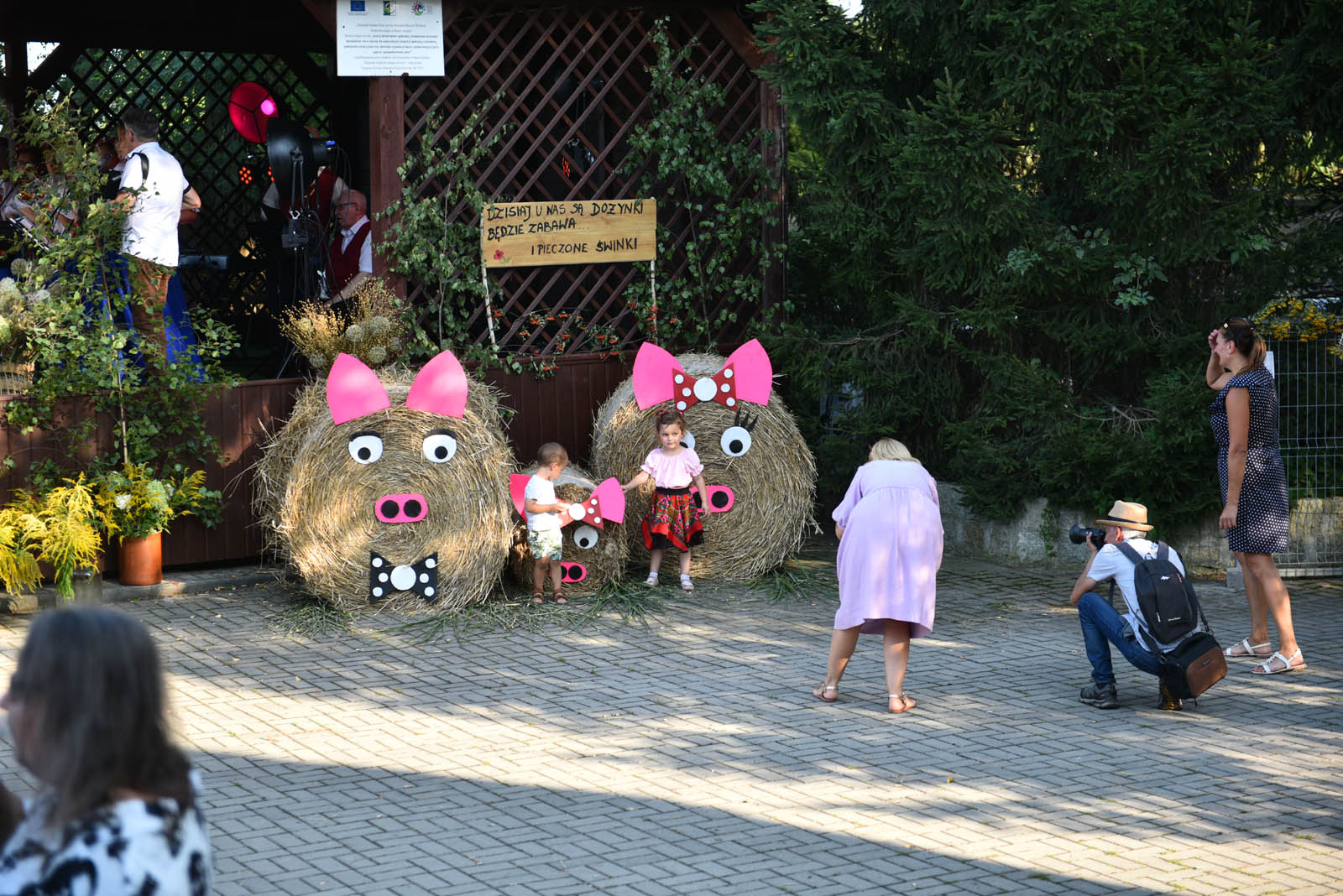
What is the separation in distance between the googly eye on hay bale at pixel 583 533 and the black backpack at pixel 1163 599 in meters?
3.30

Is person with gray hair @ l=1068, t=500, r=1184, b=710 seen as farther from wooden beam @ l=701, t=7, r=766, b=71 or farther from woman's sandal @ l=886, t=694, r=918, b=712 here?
wooden beam @ l=701, t=7, r=766, b=71

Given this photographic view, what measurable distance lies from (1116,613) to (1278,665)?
3.97ft

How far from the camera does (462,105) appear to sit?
945cm

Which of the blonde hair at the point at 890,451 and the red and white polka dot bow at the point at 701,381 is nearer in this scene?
the blonde hair at the point at 890,451

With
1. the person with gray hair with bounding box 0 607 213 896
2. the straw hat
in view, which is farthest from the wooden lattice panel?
the person with gray hair with bounding box 0 607 213 896

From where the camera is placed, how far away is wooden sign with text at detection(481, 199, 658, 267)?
959 centimetres

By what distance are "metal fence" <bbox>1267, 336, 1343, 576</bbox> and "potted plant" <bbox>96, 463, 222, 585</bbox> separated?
6827mm

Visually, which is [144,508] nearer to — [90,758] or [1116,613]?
Answer: [1116,613]

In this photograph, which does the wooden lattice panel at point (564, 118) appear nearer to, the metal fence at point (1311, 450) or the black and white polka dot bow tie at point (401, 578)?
the black and white polka dot bow tie at point (401, 578)

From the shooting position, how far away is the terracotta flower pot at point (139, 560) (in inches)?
331

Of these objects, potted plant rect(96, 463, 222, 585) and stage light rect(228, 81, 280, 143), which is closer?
potted plant rect(96, 463, 222, 585)

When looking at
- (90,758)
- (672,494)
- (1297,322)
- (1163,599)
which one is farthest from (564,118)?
(90,758)

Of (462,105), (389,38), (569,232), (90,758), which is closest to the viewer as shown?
(90,758)

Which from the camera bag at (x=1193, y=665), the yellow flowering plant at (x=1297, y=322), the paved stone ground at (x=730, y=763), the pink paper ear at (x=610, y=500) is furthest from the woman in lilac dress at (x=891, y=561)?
the yellow flowering plant at (x=1297, y=322)
